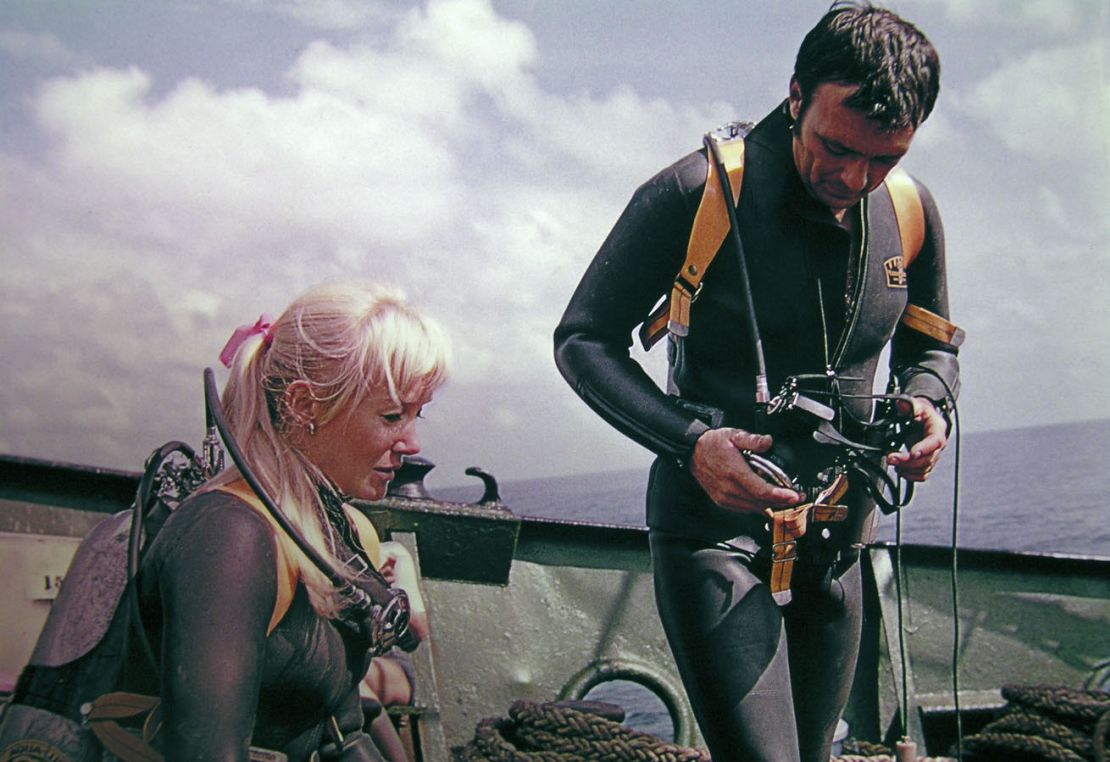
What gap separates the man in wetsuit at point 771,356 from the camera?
6.89 feet

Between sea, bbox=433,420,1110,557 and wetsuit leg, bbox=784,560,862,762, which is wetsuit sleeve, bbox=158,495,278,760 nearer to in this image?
wetsuit leg, bbox=784,560,862,762

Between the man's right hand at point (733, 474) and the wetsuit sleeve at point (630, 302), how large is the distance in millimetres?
66

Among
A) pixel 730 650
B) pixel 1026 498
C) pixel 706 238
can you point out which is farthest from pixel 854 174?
pixel 1026 498

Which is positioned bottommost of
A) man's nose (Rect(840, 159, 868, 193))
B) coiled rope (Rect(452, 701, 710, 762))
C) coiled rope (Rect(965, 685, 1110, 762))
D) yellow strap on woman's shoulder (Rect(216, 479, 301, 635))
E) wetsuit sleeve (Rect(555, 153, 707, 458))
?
coiled rope (Rect(452, 701, 710, 762))

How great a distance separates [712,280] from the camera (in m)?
2.22

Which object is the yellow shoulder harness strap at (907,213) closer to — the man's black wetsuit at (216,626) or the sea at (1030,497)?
the man's black wetsuit at (216,626)

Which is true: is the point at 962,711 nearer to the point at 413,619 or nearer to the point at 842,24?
the point at 413,619

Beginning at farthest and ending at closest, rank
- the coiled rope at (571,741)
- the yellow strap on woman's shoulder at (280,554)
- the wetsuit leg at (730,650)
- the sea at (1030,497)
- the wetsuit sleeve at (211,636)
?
the sea at (1030,497)
the coiled rope at (571,741)
the wetsuit leg at (730,650)
the yellow strap on woman's shoulder at (280,554)
the wetsuit sleeve at (211,636)

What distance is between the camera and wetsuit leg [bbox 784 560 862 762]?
228 centimetres

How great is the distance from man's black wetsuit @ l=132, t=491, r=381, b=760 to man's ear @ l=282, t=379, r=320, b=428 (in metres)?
0.24

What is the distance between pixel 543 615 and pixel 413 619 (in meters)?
0.89

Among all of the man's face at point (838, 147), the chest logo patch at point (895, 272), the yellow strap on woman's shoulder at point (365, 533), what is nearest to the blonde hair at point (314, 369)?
the yellow strap on woman's shoulder at point (365, 533)

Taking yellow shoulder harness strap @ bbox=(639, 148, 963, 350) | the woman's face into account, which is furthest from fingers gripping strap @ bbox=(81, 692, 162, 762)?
yellow shoulder harness strap @ bbox=(639, 148, 963, 350)

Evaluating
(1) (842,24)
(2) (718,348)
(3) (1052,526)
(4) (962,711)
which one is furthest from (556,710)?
(3) (1052,526)
